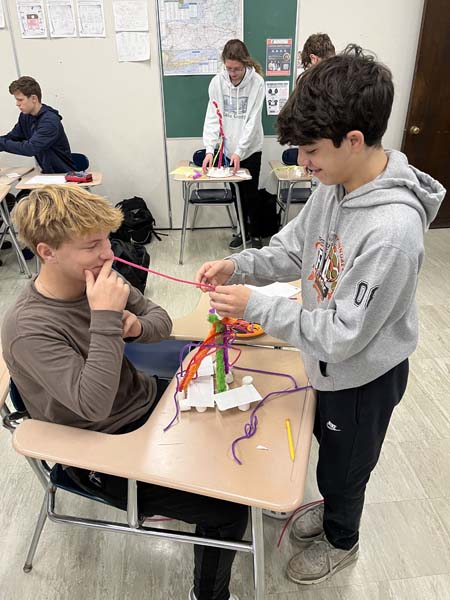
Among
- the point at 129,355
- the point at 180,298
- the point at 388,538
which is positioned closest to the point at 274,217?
the point at 180,298

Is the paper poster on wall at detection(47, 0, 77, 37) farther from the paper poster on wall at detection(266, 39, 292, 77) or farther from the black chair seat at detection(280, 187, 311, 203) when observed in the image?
the black chair seat at detection(280, 187, 311, 203)

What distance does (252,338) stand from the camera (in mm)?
1425

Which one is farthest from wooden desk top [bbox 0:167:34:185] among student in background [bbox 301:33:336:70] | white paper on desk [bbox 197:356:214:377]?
white paper on desk [bbox 197:356:214:377]

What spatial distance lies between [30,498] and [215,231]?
320 centimetres

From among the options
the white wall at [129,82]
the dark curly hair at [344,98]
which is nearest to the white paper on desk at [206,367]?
the dark curly hair at [344,98]

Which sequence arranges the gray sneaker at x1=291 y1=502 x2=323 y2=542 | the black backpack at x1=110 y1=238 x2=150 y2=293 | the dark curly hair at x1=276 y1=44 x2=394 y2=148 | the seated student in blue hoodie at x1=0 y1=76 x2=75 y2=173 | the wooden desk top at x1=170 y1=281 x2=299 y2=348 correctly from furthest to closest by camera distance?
the seated student in blue hoodie at x1=0 y1=76 x2=75 y2=173, the black backpack at x1=110 y1=238 x2=150 y2=293, the gray sneaker at x1=291 y1=502 x2=323 y2=542, the wooden desk top at x1=170 y1=281 x2=299 y2=348, the dark curly hair at x1=276 y1=44 x2=394 y2=148

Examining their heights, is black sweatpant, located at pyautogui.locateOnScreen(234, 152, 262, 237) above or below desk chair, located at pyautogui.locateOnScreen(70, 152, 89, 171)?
below

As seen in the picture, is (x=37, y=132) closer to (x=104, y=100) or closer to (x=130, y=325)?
(x=104, y=100)

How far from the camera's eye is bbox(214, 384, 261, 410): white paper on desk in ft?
3.68

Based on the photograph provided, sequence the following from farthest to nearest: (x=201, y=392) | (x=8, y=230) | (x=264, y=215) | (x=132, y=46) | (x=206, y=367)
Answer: (x=264, y=215) → (x=132, y=46) → (x=8, y=230) → (x=206, y=367) → (x=201, y=392)

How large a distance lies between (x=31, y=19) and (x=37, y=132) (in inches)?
40.3

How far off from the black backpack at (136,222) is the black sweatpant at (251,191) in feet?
2.96

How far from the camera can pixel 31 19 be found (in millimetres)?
3688

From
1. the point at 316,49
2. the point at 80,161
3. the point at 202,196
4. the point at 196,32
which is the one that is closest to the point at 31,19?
the point at 80,161
